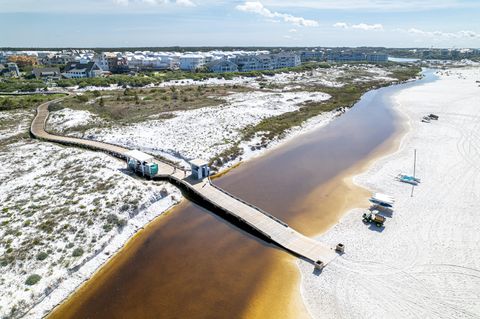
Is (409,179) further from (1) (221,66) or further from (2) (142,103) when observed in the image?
(1) (221,66)

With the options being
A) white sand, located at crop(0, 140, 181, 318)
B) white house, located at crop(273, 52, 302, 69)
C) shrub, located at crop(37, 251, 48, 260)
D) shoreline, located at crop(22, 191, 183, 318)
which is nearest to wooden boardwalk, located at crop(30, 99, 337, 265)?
white sand, located at crop(0, 140, 181, 318)

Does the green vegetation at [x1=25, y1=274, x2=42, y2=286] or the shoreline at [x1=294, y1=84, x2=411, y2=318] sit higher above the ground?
the shoreline at [x1=294, y1=84, x2=411, y2=318]

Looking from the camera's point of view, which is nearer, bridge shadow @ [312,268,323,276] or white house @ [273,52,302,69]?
bridge shadow @ [312,268,323,276]

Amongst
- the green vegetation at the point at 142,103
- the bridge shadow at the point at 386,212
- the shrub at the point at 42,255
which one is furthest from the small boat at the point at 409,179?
the green vegetation at the point at 142,103

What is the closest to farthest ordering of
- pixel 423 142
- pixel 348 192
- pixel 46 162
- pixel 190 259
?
pixel 190 259, pixel 348 192, pixel 46 162, pixel 423 142

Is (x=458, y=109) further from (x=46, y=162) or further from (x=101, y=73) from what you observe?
(x=101, y=73)

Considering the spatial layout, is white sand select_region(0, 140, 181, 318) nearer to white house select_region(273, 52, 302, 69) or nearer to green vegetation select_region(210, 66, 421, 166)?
green vegetation select_region(210, 66, 421, 166)

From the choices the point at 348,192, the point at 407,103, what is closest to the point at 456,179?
the point at 348,192
